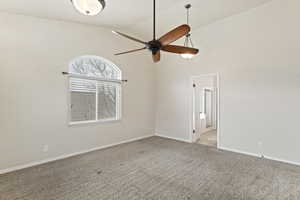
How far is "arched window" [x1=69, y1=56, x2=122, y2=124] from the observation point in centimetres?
406

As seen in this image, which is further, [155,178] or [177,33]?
[155,178]

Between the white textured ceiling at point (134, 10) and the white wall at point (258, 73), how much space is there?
0.43 metres

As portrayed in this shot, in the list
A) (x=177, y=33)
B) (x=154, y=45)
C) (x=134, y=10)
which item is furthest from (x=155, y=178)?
(x=134, y=10)

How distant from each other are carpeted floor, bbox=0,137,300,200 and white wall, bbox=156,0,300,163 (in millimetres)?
555

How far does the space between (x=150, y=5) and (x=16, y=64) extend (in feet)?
9.67

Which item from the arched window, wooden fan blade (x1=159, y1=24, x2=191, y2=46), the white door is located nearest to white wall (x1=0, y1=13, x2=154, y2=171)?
the arched window

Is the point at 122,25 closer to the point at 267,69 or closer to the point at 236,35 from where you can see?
the point at 236,35

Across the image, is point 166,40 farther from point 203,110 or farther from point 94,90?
point 203,110

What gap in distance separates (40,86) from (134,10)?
263 centimetres

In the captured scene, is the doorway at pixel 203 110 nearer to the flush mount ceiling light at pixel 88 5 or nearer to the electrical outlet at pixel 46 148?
the flush mount ceiling light at pixel 88 5

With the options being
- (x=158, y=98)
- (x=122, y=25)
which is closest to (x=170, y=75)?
(x=158, y=98)

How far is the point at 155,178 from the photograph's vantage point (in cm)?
291

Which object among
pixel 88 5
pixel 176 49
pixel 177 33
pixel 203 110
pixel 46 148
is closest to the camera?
pixel 88 5

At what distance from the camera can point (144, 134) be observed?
5.77m
